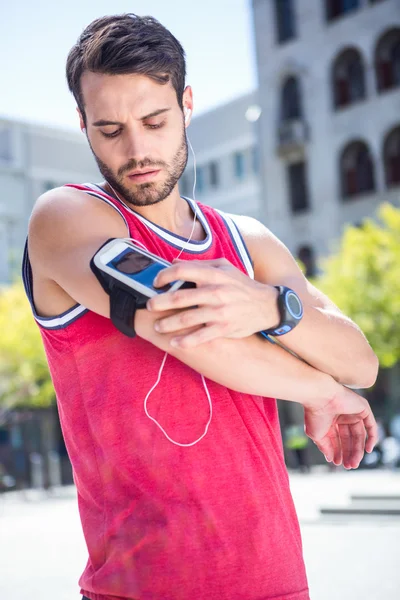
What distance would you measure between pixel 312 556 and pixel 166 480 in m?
9.02

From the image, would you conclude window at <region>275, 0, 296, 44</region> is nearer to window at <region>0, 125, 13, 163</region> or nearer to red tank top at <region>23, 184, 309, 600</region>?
window at <region>0, 125, 13, 163</region>

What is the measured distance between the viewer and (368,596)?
25.4ft

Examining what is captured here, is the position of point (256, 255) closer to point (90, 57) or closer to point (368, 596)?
point (90, 57)

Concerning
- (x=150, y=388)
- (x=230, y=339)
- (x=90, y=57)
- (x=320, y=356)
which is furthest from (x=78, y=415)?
(x=90, y=57)

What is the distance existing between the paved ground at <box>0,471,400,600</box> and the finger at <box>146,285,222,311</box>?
651cm

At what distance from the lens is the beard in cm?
214

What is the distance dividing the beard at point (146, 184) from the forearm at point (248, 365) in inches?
17.1

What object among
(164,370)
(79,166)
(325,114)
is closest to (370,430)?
(164,370)

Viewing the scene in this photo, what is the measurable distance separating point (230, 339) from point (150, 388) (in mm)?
208

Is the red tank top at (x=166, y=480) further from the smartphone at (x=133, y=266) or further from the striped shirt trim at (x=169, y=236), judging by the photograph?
the striped shirt trim at (x=169, y=236)

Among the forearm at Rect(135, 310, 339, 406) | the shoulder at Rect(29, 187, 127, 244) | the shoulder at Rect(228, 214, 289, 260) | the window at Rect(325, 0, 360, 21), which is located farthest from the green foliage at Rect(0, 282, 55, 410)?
the forearm at Rect(135, 310, 339, 406)

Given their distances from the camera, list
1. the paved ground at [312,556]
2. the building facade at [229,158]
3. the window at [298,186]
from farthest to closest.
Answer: the building facade at [229,158]
the window at [298,186]
the paved ground at [312,556]

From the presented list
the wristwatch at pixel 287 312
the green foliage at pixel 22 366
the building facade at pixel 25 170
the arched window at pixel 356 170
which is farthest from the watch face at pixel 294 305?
the building facade at pixel 25 170

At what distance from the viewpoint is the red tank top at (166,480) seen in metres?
1.89
